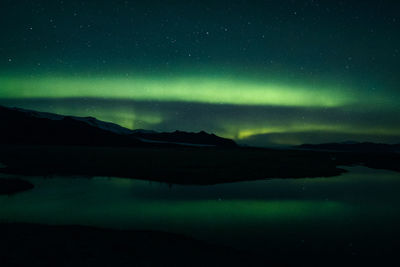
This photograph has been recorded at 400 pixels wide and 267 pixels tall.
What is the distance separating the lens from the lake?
14.9 m

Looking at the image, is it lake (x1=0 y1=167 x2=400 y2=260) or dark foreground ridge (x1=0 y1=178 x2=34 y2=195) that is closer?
lake (x1=0 y1=167 x2=400 y2=260)

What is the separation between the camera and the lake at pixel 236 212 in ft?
48.8

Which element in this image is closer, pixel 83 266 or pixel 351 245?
pixel 83 266

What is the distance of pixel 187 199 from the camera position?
24188 mm

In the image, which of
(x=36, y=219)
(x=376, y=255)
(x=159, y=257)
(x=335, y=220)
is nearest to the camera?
(x=159, y=257)

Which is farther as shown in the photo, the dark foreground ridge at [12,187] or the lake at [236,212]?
the dark foreground ridge at [12,187]

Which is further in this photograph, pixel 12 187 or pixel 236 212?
pixel 12 187

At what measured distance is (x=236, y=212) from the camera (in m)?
20.2

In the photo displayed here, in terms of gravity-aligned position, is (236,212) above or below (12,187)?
above

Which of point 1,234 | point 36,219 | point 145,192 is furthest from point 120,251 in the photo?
point 145,192

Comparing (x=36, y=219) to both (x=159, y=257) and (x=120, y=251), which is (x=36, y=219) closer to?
(x=120, y=251)

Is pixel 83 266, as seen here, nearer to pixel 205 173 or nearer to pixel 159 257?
pixel 159 257

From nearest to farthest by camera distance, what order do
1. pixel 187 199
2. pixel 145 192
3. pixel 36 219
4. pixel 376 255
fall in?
pixel 376 255 < pixel 36 219 < pixel 187 199 < pixel 145 192

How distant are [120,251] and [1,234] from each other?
5.51 metres
